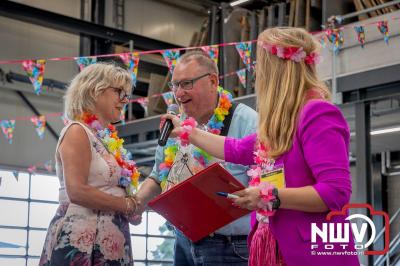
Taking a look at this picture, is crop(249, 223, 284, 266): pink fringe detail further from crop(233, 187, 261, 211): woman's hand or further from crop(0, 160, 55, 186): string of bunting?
crop(0, 160, 55, 186): string of bunting

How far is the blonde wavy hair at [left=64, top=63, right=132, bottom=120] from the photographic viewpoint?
3109 millimetres

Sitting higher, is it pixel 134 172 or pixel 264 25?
pixel 264 25

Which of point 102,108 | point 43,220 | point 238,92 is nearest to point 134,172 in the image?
point 102,108

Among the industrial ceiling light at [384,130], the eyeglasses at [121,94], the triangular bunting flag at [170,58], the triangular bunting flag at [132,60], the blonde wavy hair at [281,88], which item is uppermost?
the triangular bunting flag at [170,58]

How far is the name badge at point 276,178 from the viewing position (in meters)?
2.12

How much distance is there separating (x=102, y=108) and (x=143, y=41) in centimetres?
805

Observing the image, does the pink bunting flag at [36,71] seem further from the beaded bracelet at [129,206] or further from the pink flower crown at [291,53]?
the pink flower crown at [291,53]

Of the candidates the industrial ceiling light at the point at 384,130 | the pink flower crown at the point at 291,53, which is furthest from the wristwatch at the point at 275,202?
the industrial ceiling light at the point at 384,130

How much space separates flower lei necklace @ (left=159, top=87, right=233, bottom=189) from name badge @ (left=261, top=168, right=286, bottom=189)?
2.90ft

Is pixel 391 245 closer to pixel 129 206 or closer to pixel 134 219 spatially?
pixel 134 219

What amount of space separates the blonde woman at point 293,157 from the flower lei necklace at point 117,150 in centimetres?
95

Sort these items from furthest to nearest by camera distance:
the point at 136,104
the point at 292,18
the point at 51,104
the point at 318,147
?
the point at 136,104 < the point at 51,104 < the point at 292,18 < the point at 318,147

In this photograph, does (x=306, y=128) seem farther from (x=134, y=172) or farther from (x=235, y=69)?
(x=235, y=69)

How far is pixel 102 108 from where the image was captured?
3.13m
